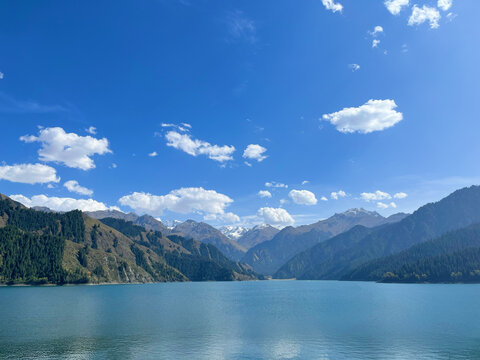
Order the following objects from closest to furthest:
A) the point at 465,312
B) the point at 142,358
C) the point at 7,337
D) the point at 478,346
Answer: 1. the point at 142,358
2. the point at 478,346
3. the point at 7,337
4. the point at 465,312

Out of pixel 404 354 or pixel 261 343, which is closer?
pixel 404 354

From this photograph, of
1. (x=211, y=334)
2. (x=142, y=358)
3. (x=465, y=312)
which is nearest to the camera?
(x=142, y=358)

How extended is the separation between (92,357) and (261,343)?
1361 inches

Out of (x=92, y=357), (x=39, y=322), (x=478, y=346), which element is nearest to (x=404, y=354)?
(x=478, y=346)

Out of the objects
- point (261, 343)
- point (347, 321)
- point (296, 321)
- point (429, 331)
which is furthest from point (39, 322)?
point (429, 331)

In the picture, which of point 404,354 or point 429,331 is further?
point 429,331

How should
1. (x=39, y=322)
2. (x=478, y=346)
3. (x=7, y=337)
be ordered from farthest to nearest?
(x=39, y=322)
(x=7, y=337)
(x=478, y=346)

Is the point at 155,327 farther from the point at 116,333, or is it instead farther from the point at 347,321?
the point at 347,321

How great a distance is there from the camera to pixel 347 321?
108062 millimetres

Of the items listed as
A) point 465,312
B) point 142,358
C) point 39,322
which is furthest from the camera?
point 465,312

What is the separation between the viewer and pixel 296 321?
108500mm

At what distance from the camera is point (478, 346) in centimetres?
7369

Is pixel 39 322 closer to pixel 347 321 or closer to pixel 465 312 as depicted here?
pixel 347 321

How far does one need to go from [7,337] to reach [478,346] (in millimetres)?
105161
